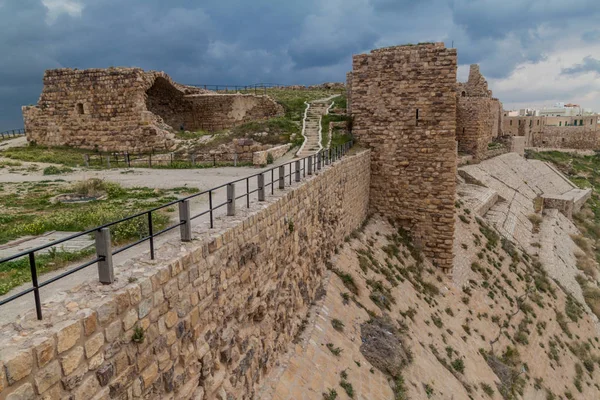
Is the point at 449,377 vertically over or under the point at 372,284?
under

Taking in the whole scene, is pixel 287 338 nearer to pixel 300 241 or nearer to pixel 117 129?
pixel 300 241

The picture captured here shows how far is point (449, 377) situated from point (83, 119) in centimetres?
1956

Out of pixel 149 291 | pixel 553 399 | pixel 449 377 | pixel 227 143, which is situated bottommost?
pixel 553 399

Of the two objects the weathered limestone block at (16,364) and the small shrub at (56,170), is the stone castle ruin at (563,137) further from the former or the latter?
the weathered limestone block at (16,364)

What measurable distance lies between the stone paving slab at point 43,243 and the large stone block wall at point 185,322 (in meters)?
1.60

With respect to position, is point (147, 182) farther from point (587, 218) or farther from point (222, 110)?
point (587, 218)

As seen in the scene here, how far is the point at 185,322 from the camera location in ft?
16.0

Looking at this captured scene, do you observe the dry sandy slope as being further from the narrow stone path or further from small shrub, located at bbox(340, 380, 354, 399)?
the narrow stone path

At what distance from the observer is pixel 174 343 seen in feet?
15.4

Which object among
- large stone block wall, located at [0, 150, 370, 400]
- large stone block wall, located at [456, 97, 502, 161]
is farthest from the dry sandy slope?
large stone block wall, located at [456, 97, 502, 161]

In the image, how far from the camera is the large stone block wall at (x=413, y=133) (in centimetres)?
1584

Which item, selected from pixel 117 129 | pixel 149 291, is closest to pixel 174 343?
pixel 149 291

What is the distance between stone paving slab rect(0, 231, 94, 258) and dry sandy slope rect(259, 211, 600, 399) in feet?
11.7

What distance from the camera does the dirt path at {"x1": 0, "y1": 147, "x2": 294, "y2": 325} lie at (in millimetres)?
4023
